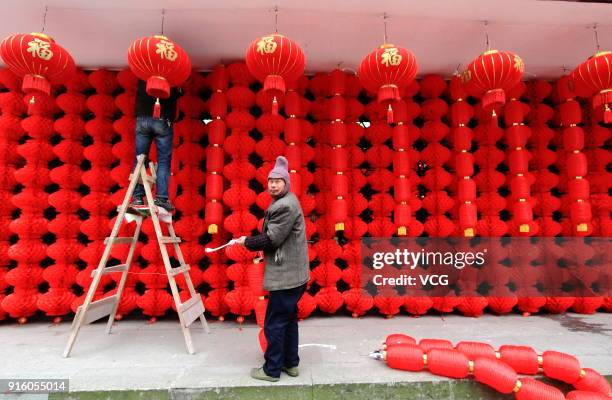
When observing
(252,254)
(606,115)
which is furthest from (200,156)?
(606,115)

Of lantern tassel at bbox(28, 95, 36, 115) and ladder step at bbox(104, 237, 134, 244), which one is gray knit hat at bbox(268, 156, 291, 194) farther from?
lantern tassel at bbox(28, 95, 36, 115)

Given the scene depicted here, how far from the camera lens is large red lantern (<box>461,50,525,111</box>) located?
2938 millimetres

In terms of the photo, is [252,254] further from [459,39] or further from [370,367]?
[459,39]

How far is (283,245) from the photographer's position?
2.35 metres

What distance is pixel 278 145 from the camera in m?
3.73

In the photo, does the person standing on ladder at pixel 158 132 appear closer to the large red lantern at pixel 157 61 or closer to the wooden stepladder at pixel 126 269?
the wooden stepladder at pixel 126 269

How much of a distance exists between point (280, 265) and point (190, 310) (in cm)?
125

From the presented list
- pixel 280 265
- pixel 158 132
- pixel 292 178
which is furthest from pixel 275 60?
pixel 280 265

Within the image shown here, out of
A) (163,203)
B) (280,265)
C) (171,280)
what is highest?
(163,203)

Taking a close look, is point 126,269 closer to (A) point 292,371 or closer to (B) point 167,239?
(B) point 167,239

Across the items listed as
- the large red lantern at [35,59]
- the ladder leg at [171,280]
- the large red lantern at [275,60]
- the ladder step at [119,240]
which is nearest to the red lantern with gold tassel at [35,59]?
the large red lantern at [35,59]

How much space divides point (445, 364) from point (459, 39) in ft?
11.1

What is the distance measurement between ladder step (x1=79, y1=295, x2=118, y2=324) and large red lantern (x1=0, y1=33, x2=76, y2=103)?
199 cm

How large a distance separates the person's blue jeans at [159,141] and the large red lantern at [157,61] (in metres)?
0.51
